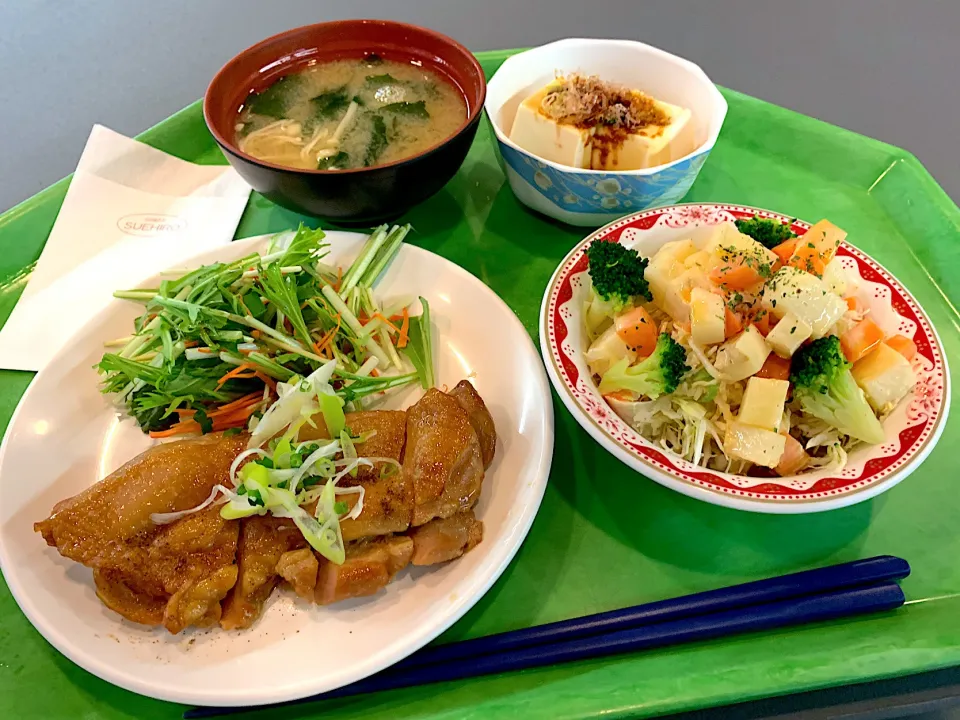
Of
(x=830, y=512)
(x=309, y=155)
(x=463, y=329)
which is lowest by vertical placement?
(x=830, y=512)

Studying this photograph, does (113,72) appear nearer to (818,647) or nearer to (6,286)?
(6,286)

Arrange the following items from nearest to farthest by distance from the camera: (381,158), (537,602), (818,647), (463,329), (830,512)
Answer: (818,647) < (537,602) < (830,512) < (463,329) < (381,158)

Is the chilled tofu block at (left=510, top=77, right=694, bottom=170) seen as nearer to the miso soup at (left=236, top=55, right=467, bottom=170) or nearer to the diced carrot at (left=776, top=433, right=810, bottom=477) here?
the miso soup at (left=236, top=55, right=467, bottom=170)

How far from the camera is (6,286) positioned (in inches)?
89.9

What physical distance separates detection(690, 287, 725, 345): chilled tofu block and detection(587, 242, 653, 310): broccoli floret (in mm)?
166

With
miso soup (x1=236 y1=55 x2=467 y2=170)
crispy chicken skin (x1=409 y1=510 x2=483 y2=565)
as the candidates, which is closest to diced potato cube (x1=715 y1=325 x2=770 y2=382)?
crispy chicken skin (x1=409 y1=510 x2=483 y2=565)

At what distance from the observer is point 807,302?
157 centimetres

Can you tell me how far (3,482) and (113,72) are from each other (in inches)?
135

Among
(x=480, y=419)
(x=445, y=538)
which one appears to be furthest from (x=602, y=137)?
(x=445, y=538)

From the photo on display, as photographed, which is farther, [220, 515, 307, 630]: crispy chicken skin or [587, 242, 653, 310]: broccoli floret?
[587, 242, 653, 310]: broccoli floret

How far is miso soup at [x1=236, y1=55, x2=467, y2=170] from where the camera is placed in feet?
7.54

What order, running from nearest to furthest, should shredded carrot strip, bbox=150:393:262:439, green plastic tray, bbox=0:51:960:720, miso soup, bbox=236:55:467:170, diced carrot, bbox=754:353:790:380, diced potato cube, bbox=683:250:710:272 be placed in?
green plastic tray, bbox=0:51:960:720 → diced carrot, bbox=754:353:790:380 → diced potato cube, bbox=683:250:710:272 → shredded carrot strip, bbox=150:393:262:439 → miso soup, bbox=236:55:467:170

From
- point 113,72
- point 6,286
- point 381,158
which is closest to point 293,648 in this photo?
point 381,158

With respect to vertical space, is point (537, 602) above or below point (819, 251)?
below
